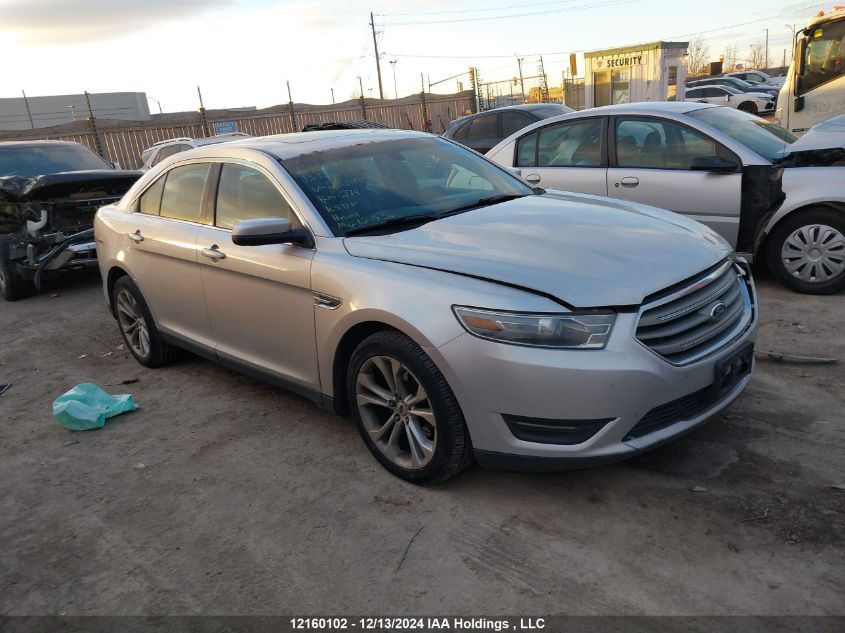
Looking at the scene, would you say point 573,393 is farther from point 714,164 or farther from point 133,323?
point 133,323

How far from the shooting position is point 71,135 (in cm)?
1978

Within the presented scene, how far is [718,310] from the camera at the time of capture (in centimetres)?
304

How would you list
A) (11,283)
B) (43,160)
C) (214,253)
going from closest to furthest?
(214,253)
(11,283)
(43,160)

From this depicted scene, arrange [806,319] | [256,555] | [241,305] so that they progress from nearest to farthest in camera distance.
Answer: [256,555] < [241,305] < [806,319]

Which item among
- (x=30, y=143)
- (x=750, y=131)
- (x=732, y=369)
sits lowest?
(x=732, y=369)

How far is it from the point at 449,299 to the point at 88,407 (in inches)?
114

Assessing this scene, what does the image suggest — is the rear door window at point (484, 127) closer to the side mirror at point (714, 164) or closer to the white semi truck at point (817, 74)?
the white semi truck at point (817, 74)

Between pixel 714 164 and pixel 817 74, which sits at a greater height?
pixel 817 74

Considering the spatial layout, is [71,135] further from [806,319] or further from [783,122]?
[806,319]

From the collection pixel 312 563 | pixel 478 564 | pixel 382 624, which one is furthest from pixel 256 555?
pixel 478 564

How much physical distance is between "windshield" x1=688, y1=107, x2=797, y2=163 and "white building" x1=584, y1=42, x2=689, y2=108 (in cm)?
1243

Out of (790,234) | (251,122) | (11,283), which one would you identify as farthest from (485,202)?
(251,122)

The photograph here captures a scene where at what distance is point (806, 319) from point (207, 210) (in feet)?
14.3

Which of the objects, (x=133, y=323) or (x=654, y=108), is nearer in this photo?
(x=133, y=323)
